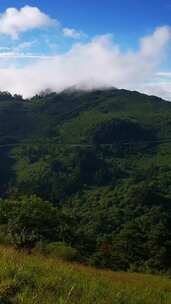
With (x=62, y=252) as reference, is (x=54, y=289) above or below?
above

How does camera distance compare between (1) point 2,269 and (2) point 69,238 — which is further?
(2) point 69,238

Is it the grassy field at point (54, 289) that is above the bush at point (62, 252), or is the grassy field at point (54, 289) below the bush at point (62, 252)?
above

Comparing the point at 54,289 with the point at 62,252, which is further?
the point at 62,252

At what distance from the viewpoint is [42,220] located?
62.6 meters

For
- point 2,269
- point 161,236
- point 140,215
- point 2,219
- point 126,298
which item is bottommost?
point 140,215

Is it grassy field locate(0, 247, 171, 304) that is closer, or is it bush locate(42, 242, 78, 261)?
grassy field locate(0, 247, 171, 304)

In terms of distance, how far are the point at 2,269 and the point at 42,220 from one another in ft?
176

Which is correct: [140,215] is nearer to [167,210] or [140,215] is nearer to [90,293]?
[167,210]

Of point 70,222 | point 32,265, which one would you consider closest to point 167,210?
point 70,222

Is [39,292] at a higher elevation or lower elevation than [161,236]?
higher

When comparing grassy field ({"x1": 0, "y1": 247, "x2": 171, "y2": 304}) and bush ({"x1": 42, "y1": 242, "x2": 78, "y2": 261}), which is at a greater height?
grassy field ({"x1": 0, "y1": 247, "x2": 171, "y2": 304})

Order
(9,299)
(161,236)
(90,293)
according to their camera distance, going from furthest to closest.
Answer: (161,236), (90,293), (9,299)

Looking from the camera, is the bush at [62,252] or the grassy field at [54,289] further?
the bush at [62,252]

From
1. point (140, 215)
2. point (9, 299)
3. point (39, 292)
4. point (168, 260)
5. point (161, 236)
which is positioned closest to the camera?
point (9, 299)
